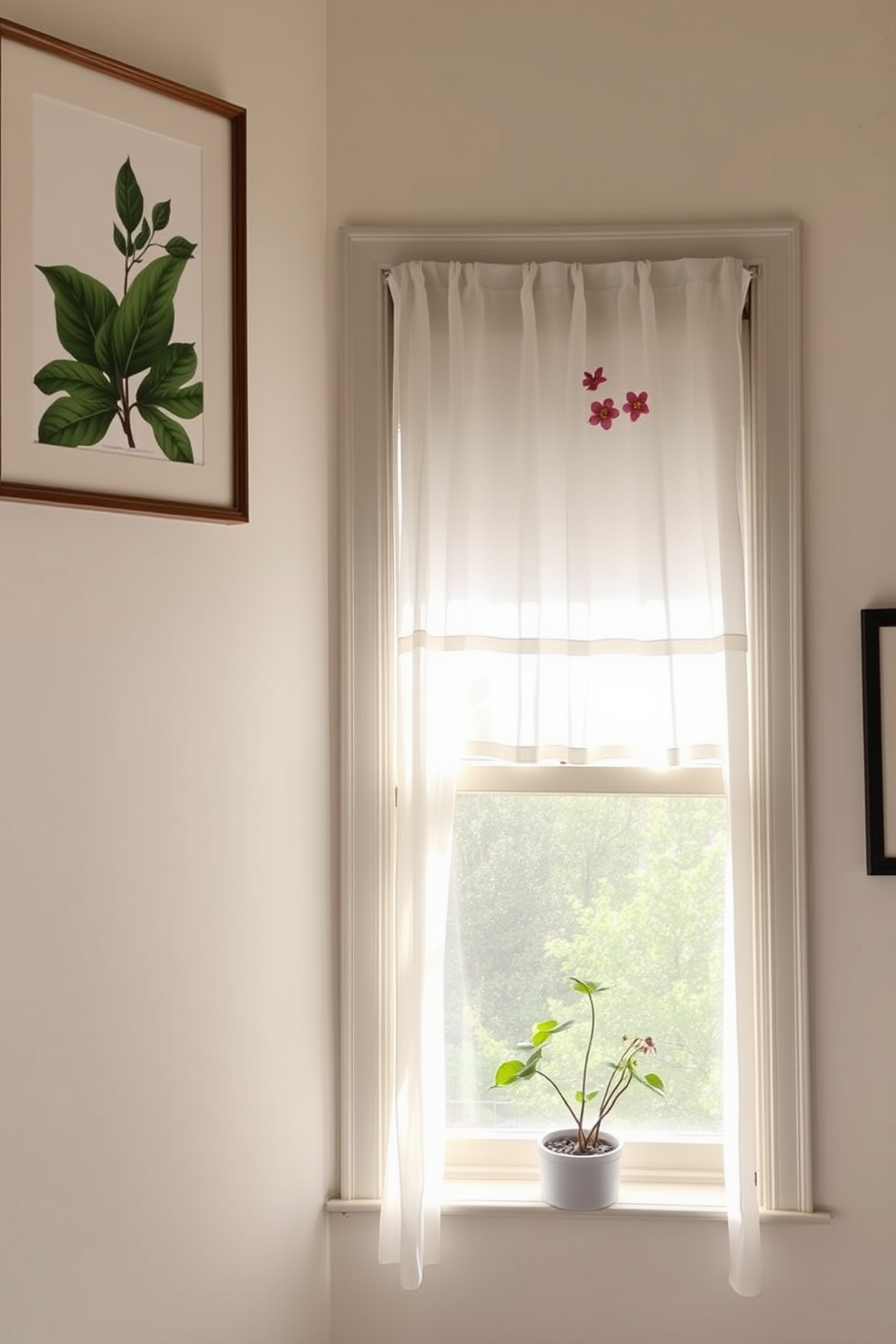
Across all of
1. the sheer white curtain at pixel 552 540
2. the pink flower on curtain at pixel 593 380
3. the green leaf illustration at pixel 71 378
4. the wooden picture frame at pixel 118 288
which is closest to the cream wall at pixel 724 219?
the sheer white curtain at pixel 552 540

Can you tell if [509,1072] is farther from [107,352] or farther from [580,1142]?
[107,352]

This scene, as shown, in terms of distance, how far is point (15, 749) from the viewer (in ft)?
4.78

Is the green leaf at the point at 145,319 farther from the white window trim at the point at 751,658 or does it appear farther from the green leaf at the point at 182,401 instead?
the white window trim at the point at 751,658

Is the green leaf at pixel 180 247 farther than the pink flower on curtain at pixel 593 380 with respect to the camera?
No

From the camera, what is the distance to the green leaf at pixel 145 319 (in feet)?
5.15

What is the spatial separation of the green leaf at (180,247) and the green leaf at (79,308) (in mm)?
131

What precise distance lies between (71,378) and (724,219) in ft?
3.72

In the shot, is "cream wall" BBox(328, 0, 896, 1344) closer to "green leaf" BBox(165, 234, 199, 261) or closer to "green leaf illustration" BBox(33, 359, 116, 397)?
"green leaf" BBox(165, 234, 199, 261)

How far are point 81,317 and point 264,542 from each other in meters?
0.46

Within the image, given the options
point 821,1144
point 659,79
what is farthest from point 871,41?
point 821,1144

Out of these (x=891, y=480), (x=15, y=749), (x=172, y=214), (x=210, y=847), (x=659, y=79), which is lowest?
(x=210, y=847)

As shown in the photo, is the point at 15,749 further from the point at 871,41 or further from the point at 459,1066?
the point at 871,41

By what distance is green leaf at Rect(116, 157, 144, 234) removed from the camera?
1.57 m

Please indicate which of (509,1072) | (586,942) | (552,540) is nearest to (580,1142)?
(509,1072)
